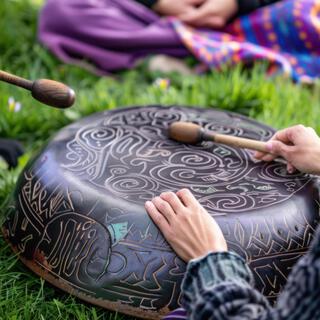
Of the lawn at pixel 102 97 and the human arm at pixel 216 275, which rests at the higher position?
the human arm at pixel 216 275

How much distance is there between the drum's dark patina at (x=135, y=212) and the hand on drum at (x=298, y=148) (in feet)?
0.16

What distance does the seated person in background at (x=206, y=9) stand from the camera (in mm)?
3605

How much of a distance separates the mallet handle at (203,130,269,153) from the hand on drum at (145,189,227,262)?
0.35 meters

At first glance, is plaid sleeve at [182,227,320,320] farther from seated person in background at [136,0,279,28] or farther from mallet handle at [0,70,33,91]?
seated person in background at [136,0,279,28]

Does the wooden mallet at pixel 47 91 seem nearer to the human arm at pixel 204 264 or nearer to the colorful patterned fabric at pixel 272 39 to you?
the human arm at pixel 204 264

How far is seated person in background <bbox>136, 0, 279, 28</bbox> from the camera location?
11.8 ft

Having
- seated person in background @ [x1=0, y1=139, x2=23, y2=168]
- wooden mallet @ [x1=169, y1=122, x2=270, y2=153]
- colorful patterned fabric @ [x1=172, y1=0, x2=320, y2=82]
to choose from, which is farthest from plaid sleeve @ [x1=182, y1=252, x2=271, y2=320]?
colorful patterned fabric @ [x1=172, y1=0, x2=320, y2=82]

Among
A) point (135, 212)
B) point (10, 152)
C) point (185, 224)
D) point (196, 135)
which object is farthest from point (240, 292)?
point (10, 152)

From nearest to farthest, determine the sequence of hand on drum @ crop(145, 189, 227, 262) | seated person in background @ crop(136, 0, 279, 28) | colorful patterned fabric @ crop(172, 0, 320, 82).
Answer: hand on drum @ crop(145, 189, 227, 262) → colorful patterned fabric @ crop(172, 0, 320, 82) → seated person in background @ crop(136, 0, 279, 28)

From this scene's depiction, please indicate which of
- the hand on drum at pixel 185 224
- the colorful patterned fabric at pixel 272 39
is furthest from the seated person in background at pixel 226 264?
the colorful patterned fabric at pixel 272 39

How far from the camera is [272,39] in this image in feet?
12.0

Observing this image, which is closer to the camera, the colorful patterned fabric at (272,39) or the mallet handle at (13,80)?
the mallet handle at (13,80)

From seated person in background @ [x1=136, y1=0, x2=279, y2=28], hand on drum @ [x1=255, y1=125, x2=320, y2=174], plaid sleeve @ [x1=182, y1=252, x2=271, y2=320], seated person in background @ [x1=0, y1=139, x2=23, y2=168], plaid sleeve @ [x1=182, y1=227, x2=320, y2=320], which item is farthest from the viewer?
seated person in background @ [x1=136, y1=0, x2=279, y2=28]

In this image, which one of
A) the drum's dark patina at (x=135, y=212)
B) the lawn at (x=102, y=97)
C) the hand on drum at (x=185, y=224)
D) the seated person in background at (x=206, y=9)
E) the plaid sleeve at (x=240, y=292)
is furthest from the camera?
the seated person in background at (x=206, y=9)
